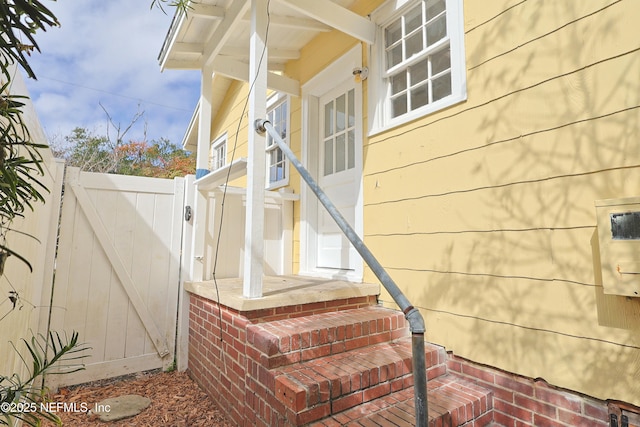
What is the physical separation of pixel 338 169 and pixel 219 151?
4.35 meters

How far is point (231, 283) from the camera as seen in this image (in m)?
3.17

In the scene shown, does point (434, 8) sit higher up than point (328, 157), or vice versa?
point (434, 8)

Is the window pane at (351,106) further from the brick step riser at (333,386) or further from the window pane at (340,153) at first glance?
the brick step riser at (333,386)

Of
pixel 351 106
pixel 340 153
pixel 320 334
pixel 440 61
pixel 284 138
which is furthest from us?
pixel 284 138

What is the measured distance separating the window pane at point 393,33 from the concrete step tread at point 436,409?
111 inches

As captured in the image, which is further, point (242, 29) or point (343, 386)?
point (242, 29)

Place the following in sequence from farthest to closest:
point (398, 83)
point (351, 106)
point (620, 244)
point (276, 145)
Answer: point (276, 145) → point (351, 106) → point (398, 83) → point (620, 244)

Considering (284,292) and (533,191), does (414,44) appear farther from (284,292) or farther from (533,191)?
(284,292)

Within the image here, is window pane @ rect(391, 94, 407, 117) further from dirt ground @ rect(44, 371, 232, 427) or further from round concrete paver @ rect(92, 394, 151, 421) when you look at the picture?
round concrete paver @ rect(92, 394, 151, 421)

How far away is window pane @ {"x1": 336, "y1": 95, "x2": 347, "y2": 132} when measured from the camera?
3.66 meters

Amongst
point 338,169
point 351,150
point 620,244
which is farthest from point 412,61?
point 620,244

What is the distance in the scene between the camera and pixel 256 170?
2.45 metres

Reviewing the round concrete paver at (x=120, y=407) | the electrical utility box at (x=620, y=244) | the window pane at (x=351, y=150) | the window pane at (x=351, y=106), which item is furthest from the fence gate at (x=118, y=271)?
the electrical utility box at (x=620, y=244)

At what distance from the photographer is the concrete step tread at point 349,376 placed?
171cm
